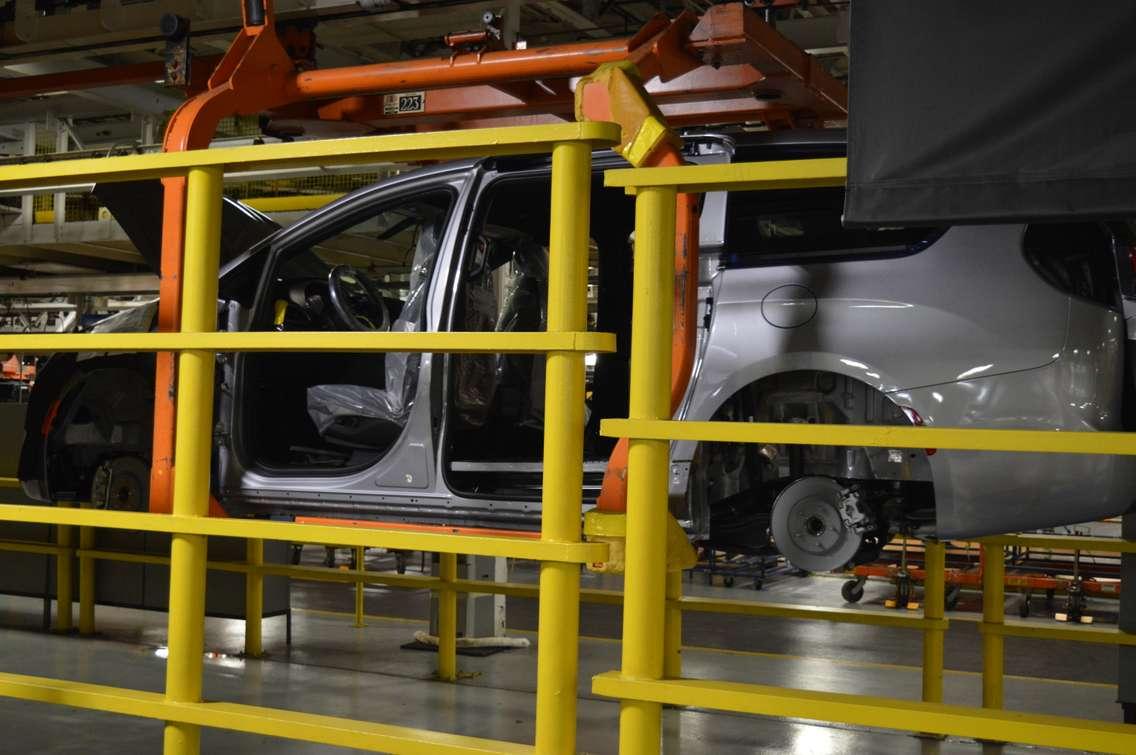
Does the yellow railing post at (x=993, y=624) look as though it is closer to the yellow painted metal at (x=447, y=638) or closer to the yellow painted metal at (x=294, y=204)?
the yellow painted metal at (x=447, y=638)

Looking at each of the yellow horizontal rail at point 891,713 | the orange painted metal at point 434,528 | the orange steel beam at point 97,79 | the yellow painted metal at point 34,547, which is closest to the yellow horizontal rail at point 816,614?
the orange painted metal at point 434,528

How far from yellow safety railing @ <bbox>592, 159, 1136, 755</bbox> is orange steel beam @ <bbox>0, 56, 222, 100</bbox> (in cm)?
441

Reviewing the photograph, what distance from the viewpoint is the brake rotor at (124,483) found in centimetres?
598

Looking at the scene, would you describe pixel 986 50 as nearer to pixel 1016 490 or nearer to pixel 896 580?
pixel 1016 490

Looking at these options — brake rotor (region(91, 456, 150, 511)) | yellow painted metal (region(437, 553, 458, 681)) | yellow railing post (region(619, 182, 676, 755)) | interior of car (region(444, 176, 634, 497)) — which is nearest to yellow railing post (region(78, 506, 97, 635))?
yellow painted metal (region(437, 553, 458, 681))

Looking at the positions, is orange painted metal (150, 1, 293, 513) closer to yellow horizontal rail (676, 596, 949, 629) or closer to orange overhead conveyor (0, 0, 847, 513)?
orange overhead conveyor (0, 0, 847, 513)

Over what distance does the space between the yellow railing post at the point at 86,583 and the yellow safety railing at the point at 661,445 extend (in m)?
8.13

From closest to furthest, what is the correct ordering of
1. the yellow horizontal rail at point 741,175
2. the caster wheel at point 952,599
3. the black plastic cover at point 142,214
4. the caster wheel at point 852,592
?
the yellow horizontal rail at point 741,175 → the black plastic cover at point 142,214 → the caster wheel at point 952,599 → the caster wheel at point 852,592

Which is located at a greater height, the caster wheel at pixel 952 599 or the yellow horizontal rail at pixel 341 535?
the yellow horizontal rail at pixel 341 535

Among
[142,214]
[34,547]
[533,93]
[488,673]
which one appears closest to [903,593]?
[488,673]

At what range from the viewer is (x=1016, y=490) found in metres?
4.28

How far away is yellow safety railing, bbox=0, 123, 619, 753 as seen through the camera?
8.89 feet

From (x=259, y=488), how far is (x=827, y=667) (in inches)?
208

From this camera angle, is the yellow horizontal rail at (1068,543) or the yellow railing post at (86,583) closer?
the yellow horizontal rail at (1068,543)
